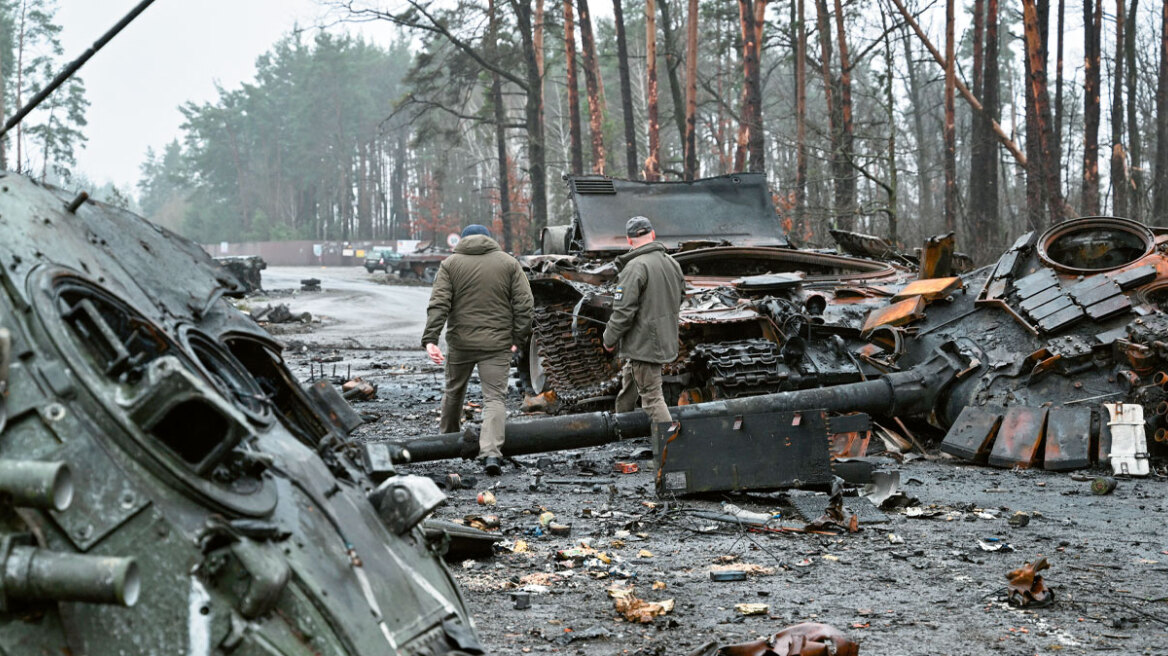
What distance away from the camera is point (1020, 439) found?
8.69 metres

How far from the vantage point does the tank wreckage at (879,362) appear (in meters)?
7.28

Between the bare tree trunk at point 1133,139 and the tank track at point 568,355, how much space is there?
14876mm

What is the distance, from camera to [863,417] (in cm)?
804

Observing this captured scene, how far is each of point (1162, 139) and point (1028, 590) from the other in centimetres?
2237

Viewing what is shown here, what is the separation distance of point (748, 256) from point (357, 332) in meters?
11.8

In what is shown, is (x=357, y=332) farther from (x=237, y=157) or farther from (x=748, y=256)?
(x=237, y=157)

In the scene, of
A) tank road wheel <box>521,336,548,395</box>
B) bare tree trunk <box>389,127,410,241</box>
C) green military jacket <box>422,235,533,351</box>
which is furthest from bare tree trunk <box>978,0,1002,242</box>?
bare tree trunk <box>389,127,410,241</box>

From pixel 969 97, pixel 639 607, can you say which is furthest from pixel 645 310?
pixel 969 97

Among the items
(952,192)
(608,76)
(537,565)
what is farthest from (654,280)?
(608,76)

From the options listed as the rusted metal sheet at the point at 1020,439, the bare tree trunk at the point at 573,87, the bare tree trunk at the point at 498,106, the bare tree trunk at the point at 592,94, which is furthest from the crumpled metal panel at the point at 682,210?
the bare tree trunk at the point at 498,106

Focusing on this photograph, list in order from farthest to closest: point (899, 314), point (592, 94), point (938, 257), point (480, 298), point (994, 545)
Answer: point (592, 94) → point (938, 257) → point (899, 314) → point (480, 298) → point (994, 545)

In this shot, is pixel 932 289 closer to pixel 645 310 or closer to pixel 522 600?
pixel 645 310

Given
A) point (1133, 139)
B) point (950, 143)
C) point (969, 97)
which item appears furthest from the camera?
point (1133, 139)

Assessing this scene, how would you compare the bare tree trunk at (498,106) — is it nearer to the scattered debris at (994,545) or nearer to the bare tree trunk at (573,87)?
the bare tree trunk at (573,87)
